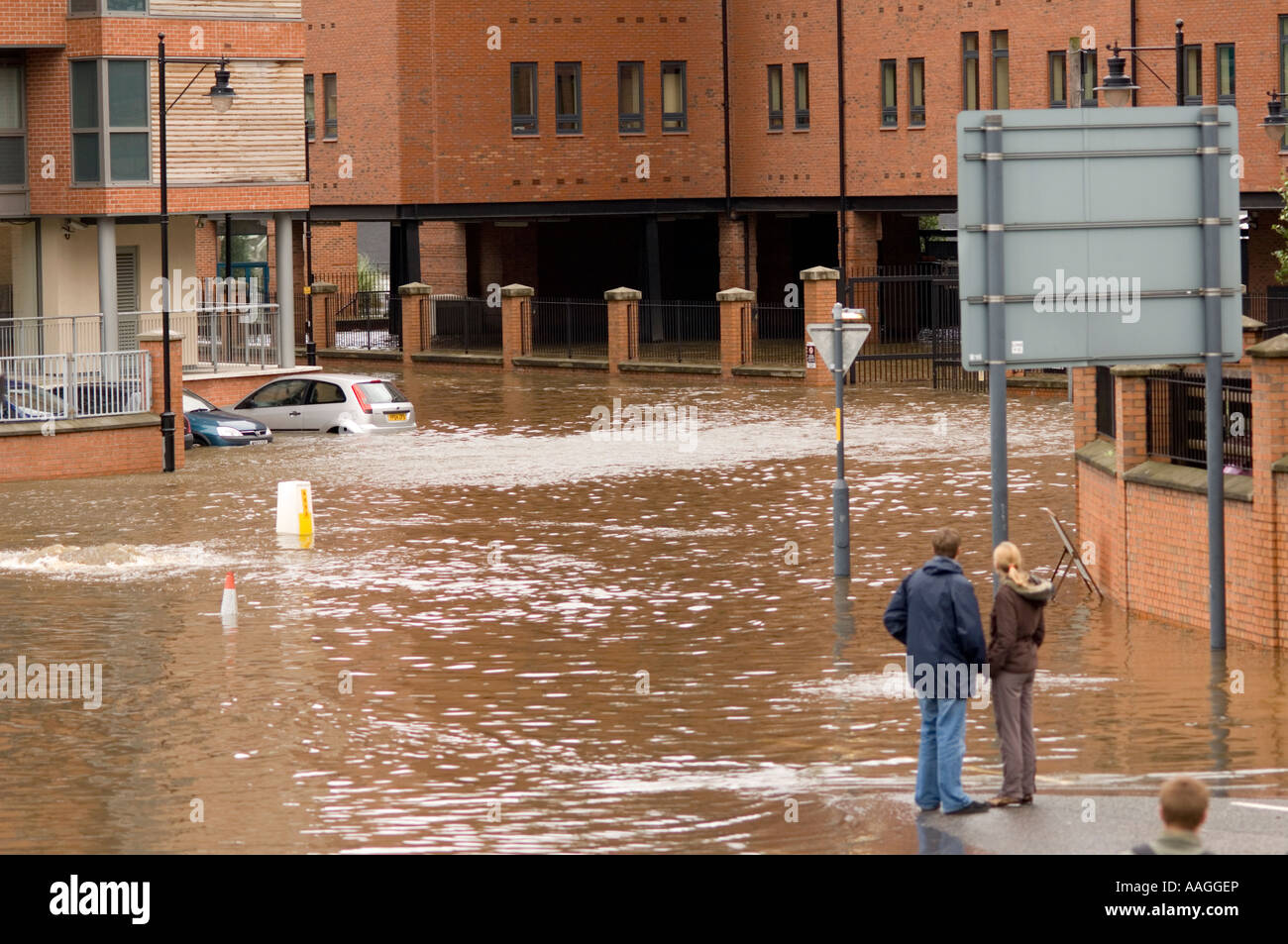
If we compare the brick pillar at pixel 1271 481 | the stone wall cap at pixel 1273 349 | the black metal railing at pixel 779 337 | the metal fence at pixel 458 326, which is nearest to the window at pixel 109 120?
the black metal railing at pixel 779 337

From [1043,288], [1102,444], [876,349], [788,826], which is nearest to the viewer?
[788,826]

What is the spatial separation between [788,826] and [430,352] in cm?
4375

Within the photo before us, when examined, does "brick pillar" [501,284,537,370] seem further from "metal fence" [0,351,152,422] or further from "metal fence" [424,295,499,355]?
"metal fence" [0,351,152,422]

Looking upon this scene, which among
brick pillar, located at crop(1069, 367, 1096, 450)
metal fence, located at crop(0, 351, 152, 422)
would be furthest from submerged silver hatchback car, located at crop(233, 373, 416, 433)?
brick pillar, located at crop(1069, 367, 1096, 450)

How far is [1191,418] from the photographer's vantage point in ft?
59.9

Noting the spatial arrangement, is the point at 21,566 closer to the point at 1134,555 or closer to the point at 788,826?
the point at 1134,555

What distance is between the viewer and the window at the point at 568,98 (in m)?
56.3

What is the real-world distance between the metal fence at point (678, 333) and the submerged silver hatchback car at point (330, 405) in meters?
12.8

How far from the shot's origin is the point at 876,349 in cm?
5147

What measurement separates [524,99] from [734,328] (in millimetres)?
12227

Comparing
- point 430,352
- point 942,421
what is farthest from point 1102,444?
point 430,352

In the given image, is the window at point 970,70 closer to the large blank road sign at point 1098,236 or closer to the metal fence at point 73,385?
the metal fence at point 73,385

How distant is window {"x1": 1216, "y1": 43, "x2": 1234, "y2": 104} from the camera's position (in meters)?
46.5

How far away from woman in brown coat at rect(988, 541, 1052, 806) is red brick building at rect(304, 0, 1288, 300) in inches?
1599
